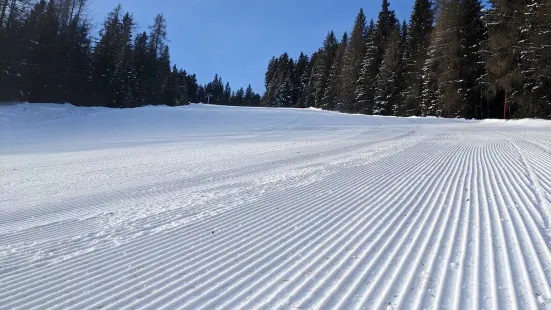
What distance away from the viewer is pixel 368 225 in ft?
14.2

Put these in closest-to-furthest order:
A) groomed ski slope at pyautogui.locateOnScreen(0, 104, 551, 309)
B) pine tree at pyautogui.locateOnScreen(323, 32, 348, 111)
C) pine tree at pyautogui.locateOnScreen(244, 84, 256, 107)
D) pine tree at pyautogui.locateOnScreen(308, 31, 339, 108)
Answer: groomed ski slope at pyautogui.locateOnScreen(0, 104, 551, 309), pine tree at pyautogui.locateOnScreen(323, 32, 348, 111), pine tree at pyautogui.locateOnScreen(308, 31, 339, 108), pine tree at pyautogui.locateOnScreen(244, 84, 256, 107)

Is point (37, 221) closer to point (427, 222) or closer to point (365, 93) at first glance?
point (427, 222)

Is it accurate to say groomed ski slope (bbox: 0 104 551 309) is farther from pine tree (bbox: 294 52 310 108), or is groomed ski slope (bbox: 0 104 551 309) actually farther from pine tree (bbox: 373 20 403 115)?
pine tree (bbox: 294 52 310 108)

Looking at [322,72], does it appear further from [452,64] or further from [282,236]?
[282,236]

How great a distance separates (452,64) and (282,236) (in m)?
32.4

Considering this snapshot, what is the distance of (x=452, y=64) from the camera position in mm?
30797

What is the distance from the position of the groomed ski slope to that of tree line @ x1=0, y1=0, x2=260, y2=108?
2548cm

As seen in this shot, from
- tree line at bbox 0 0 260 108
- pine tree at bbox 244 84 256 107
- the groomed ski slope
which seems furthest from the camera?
pine tree at bbox 244 84 256 107

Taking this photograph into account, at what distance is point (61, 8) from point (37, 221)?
41.2 m

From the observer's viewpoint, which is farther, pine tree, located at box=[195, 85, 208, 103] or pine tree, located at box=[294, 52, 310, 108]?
pine tree, located at box=[195, 85, 208, 103]

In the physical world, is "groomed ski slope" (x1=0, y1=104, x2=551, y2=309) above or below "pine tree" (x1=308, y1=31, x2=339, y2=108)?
below

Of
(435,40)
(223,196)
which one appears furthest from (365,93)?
(223,196)

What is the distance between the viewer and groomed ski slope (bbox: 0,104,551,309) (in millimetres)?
2750

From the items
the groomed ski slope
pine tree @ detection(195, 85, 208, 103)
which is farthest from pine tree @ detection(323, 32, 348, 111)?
pine tree @ detection(195, 85, 208, 103)
